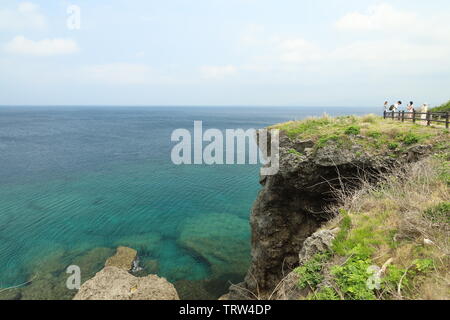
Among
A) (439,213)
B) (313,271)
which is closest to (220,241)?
(313,271)

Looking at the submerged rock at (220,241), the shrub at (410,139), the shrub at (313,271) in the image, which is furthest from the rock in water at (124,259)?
the shrub at (410,139)

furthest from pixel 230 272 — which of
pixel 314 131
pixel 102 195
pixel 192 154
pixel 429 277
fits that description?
pixel 192 154

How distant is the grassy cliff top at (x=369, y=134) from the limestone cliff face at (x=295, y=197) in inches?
14.3

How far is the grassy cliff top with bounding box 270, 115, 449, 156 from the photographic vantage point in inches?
529

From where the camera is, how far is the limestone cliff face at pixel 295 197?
46.5ft

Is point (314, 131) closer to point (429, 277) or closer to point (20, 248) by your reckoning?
point (429, 277)

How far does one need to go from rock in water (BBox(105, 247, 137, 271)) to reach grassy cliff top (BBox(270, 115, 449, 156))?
16.3 metres

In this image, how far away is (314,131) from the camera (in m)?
16.2

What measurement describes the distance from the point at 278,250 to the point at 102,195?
2508 cm

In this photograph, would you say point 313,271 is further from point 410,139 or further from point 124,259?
point 124,259

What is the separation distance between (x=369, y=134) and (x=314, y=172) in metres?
3.90

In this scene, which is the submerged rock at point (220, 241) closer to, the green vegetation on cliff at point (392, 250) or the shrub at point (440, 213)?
the green vegetation on cliff at point (392, 250)

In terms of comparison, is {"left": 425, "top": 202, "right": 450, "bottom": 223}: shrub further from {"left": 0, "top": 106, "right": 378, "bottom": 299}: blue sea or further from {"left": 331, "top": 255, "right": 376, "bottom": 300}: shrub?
{"left": 0, "top": 106, "right": 378, "bottom": 299}: blue sea

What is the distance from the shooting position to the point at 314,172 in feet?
49.3
